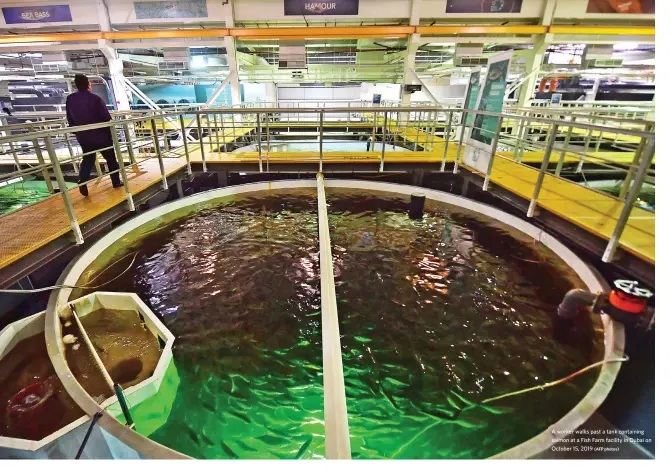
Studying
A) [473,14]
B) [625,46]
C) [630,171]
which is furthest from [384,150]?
[625,46]

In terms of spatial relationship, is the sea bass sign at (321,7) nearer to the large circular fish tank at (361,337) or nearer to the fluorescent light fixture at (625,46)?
the fluorescent light fixture at (625,46)

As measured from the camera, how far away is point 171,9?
7559 millimetres

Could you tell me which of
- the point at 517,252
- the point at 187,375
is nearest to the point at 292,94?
the point at 517,252

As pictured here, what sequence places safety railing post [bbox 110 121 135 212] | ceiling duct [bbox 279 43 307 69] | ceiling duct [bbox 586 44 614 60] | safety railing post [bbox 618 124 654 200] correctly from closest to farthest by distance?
1. safety railing post [bbox 618 124 654 200]
2. safety railing post [bbox 110 121 135 212]
3. ceiling duct [bbox 586 44 614 60]
4. ceiling duct [bbox 279 43 307 69]

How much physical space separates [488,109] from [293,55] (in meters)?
5.65

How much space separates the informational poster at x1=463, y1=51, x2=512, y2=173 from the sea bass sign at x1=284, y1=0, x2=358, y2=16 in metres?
4.89

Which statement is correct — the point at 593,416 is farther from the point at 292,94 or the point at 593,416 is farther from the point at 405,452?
the point at 292,94

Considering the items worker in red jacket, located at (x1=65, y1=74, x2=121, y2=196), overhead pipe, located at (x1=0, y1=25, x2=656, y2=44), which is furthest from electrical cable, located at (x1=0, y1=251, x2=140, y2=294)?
overhead pipe, located at (x1=0, y1=25, x2=656, y2=44)

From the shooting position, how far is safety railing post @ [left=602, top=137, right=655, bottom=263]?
1.88 meters

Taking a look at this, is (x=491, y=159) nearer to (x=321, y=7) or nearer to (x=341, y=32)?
(x=341, y=32)

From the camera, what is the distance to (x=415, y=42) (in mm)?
7570

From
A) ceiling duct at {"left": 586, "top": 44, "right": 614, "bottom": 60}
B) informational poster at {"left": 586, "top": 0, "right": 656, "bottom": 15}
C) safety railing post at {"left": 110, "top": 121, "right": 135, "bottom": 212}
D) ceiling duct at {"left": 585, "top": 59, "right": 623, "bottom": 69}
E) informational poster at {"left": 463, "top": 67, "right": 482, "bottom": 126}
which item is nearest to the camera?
safety railing post at {"left": 110, "top": 121, "right": 135, "bottom": 212}

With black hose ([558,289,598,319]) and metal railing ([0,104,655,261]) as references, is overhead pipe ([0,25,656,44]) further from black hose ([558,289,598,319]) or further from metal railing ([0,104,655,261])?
black hose ([558,289,598,319])

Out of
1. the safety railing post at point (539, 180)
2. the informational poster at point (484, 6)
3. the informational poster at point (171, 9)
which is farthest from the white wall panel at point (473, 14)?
the safety railing post at point (539, 180)
